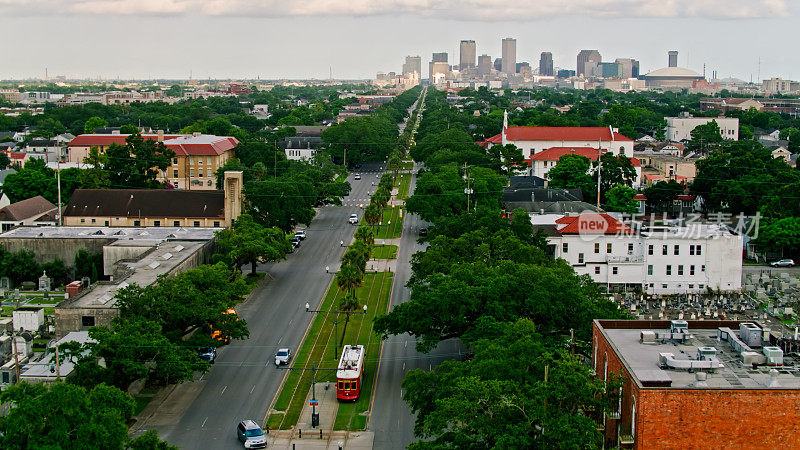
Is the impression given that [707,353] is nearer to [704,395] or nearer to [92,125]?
[704,395]

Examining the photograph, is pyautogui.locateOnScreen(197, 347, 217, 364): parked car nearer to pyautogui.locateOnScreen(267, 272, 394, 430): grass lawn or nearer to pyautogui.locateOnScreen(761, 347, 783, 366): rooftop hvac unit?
pyautogui.locateOnScreen(267, 272, 394, 430): grass lawn

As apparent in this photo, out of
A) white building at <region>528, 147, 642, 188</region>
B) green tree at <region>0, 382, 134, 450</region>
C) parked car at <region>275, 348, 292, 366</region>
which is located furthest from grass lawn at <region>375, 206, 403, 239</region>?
green tree at <region>0, 382, 134, 450</region>

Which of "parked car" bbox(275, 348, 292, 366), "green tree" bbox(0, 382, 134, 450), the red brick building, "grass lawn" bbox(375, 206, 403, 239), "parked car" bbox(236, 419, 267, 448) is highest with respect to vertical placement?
the red brick building

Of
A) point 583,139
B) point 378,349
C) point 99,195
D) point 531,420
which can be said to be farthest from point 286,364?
point 583,139

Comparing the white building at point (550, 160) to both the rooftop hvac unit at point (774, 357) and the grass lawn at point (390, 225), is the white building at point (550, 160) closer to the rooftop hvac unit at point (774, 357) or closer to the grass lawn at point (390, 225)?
the grass lawn at point (390, 225)

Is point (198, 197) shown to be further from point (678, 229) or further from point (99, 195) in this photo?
point (678, 229)

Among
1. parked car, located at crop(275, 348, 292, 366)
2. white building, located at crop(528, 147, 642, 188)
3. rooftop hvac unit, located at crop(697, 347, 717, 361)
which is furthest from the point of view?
white building, located at crop(528, 147, 642, 188)
